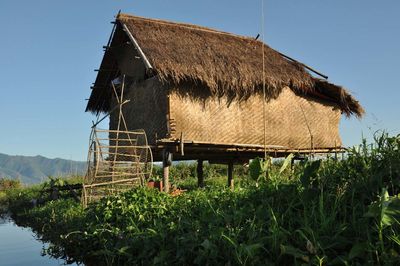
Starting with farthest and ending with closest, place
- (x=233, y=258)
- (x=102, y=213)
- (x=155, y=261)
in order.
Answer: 1. (x=102, y=213)
2. (x=155, y=261)
3. (x=233, y=258)

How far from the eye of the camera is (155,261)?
3707 millimetres

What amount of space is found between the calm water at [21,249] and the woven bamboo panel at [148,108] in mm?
3404

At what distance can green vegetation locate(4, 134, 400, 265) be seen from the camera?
276 cm

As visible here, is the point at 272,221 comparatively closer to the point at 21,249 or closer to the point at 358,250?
the point at 358,250

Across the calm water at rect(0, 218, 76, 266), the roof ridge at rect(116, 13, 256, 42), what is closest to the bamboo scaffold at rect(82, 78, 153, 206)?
the calm water at rect(0, 218, 76, 266)

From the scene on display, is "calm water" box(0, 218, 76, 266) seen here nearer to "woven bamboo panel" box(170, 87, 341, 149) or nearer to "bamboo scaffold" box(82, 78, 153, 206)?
"bamboo scaffold" box(82, 78, 153, 206)

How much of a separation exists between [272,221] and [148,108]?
7616 mm

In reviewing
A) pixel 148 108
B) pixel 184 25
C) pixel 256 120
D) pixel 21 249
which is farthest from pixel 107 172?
pixel 184 25

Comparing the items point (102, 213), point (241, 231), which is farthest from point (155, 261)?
point (102, 213)

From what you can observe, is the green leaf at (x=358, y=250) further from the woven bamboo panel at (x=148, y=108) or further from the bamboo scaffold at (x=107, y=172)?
the woven bamboo panel at (x=148, y=108)

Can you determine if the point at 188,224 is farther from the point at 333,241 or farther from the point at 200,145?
the point at 200,145

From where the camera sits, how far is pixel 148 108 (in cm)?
1068

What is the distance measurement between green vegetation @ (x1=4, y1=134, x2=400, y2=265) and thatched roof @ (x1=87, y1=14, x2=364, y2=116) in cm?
454

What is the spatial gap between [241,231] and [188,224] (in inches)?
30.7
